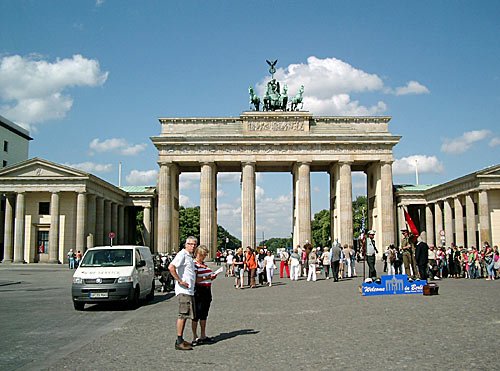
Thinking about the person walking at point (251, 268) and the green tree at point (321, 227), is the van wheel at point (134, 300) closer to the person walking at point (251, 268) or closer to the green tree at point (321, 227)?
the person walking at point (251, 268)

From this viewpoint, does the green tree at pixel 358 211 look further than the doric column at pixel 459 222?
Yes

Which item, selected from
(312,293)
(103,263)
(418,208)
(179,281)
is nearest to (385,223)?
(418,208)

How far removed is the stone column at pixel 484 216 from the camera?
52062 millimetres

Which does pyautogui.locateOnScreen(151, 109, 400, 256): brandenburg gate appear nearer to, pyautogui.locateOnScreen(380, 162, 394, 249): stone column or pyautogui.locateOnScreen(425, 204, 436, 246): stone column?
pyautogui.locateOnScreen(380, 162, 394, 249): stone column

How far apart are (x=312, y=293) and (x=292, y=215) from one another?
4847cm

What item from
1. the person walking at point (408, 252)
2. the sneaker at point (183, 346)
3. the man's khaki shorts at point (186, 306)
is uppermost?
the person walking at point (408, 252)

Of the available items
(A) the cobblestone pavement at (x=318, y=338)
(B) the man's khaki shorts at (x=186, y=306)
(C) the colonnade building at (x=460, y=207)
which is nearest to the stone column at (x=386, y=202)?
(C) the colonnade building at (x=460, y=207)

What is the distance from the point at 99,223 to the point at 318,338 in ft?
178

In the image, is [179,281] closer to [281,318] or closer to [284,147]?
[281,318]

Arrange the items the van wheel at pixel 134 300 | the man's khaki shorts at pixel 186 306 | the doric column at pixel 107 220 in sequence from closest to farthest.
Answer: the man's khaki shorts at pixel 186 306, the van wheel at pixel 134 300, the doric column at pixel 107 220

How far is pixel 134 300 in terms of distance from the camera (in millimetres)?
18391

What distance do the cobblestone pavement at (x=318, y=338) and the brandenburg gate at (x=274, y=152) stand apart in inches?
1791

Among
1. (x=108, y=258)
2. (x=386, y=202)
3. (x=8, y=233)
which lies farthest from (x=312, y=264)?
(x=8, y=233)

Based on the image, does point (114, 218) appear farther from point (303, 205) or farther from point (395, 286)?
point (395, 286)
